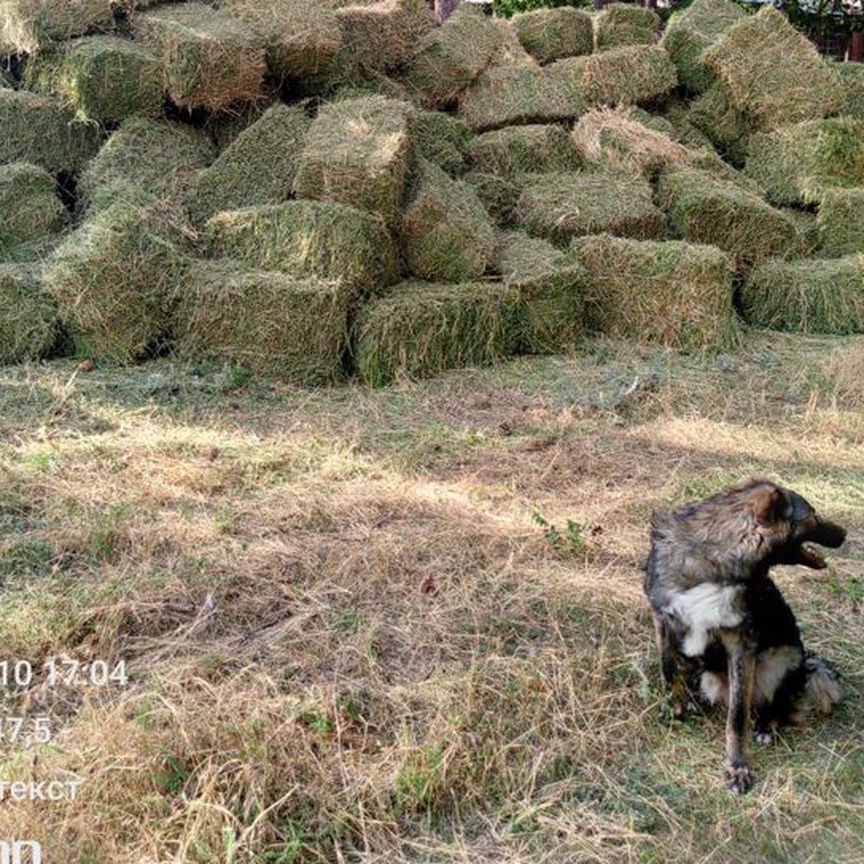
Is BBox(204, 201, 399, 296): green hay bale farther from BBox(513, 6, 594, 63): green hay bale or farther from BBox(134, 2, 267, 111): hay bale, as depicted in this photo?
BBox(513, 6, 594, 63): green hay bale

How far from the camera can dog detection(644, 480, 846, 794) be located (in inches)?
116

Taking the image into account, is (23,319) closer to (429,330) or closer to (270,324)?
(270,324)

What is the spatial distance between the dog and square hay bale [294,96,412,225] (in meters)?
4.50

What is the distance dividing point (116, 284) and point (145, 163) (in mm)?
1445

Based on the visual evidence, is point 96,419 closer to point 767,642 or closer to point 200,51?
point 200,51

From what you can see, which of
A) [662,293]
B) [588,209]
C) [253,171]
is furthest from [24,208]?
[662,293]

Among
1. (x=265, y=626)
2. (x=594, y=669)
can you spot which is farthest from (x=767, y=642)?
(x=265, y=626)

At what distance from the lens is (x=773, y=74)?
9805 mm

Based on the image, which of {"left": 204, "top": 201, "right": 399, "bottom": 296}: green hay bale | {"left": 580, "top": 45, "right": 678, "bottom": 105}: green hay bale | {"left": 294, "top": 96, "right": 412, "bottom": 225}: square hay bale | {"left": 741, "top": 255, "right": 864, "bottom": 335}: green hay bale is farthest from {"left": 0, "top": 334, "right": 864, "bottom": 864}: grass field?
{"left": 580, "top": 45, "right": 678, "bottom": 105}: green hay bale

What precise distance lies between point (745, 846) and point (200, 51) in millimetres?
6729

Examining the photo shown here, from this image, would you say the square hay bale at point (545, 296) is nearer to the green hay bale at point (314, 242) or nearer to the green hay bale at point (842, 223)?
the green hay bale at point (314, 242)

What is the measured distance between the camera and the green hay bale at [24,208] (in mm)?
7574

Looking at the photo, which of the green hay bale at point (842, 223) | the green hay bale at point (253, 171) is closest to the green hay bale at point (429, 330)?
the green hay bale at point (253, 171)

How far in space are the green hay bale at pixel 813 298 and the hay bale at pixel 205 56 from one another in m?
4.25
